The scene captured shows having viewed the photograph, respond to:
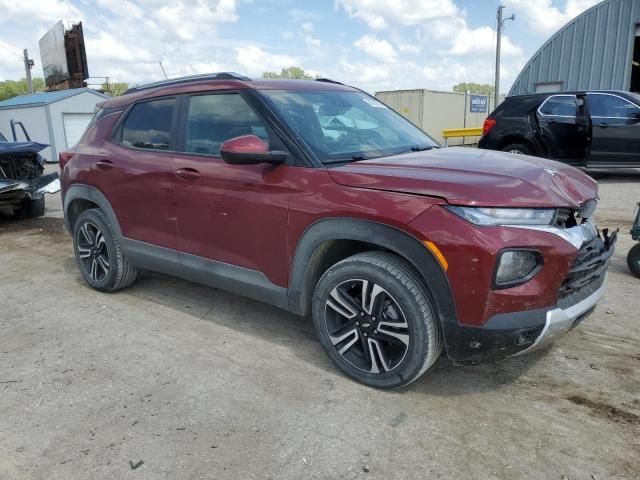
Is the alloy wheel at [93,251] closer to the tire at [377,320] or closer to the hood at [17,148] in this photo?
the tire at [377,320]

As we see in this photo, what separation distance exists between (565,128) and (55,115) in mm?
19981

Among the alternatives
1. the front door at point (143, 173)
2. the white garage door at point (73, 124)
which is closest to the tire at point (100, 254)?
the front door at point (143, 173)

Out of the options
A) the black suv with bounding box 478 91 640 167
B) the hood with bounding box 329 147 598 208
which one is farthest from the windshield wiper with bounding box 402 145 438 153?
the black suv with bounding box 478 91 640 167

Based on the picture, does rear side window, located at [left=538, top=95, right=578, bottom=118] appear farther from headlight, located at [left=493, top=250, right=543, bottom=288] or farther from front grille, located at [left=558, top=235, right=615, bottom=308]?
headlight, located at [left=493, top=250, right=543, bottom=288]

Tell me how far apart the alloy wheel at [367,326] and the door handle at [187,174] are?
1.36 meters

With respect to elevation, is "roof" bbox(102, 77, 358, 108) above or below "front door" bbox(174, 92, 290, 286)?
above

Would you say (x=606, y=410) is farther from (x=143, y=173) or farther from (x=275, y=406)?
(x=143, y=173)

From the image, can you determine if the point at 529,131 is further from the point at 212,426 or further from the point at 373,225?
the point at 212,426

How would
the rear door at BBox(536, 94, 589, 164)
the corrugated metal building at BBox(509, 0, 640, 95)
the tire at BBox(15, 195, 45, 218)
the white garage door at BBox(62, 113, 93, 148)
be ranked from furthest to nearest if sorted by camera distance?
the white garage door at BBox(62, 113, 93, 148), the corrugated metal building at BBox(509, 0, 640, 95), the rear door at BBox(536, 94, 589, 164), the tire at BBox(15, 195, 45, 218)

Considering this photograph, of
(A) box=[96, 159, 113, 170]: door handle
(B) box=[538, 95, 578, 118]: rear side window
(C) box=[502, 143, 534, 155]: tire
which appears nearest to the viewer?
(A) box=[96, 159, 113, 170]: door handle

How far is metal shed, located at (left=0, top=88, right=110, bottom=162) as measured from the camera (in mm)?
21781

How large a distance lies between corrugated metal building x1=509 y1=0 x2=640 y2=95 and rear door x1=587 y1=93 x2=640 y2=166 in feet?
27.0

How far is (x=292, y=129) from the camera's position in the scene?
3.26m

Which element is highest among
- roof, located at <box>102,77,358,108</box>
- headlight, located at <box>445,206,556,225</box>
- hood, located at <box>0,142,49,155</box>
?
roof, located at <box>102,77,358,108</box>
